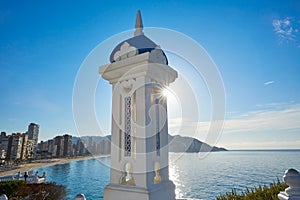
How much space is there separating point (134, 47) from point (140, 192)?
146cm

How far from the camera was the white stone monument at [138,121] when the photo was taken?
1.90 m

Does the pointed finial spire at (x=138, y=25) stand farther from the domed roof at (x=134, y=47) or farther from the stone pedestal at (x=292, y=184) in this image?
the stone pedestal at (x=292, y=184)

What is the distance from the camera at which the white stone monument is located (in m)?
1.90

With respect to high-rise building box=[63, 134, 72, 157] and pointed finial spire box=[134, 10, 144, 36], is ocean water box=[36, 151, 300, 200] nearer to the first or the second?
pointed finial spire box=[134, 10, 144, 36]

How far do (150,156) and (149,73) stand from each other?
0.84 meters

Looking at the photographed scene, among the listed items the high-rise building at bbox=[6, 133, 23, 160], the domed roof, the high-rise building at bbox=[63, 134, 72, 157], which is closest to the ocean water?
the domed roof

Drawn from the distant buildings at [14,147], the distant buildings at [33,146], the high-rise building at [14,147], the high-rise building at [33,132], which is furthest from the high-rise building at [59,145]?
the high-rise building at [14,147]

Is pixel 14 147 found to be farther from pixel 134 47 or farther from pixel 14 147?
pixel 134 47

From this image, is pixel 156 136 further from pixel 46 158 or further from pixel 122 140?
pixel 46 158

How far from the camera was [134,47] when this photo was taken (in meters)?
2.12

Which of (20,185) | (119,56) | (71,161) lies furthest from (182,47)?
(71,161)

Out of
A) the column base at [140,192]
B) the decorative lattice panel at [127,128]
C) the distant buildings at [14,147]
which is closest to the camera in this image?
the column base at [140,192]

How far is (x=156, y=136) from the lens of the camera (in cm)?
213

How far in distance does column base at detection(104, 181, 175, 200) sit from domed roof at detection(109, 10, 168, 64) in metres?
1.36
